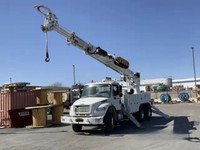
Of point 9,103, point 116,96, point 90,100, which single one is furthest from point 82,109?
point 9,103

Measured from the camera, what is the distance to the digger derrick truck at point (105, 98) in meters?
9.95

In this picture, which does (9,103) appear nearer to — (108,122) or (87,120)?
(87,120)

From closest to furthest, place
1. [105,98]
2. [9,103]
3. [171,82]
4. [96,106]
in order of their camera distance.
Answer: [96,106] → [105,98] → [9,103] → [171,82]

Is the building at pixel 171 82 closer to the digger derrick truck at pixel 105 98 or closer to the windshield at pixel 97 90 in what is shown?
the digger derrick truck at pixel 105 98

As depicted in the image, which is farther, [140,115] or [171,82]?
[171,82]

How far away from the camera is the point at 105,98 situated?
10586 mm

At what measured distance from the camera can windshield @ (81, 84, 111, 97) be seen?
1102cm

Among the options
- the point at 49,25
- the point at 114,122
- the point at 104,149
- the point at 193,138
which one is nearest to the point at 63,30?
the point at 49,25

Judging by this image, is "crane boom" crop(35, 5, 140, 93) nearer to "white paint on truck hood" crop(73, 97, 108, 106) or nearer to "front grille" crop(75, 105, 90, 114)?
"white paint on truck hood" crop(73, 97, 108, 106)

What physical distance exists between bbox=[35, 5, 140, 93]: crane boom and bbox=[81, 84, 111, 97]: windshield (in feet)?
9.42

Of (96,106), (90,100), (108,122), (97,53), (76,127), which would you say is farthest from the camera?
(97,53)

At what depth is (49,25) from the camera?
11750mm

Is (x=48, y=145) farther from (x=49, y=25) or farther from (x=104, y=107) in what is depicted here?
(x=49, y=25)

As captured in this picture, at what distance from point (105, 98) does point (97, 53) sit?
3829mm
